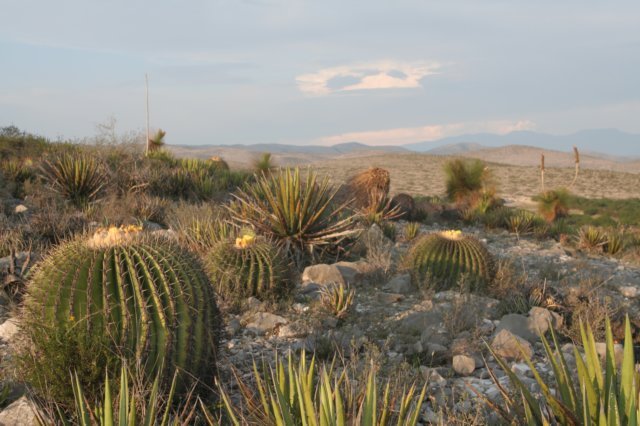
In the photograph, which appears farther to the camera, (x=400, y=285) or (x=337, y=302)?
(x=400, y=285)

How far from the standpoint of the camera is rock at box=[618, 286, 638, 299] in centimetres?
820

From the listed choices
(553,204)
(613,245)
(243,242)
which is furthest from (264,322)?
(553,204)

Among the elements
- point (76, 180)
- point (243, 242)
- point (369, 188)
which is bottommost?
point (243, 242)

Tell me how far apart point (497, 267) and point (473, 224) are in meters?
8.65

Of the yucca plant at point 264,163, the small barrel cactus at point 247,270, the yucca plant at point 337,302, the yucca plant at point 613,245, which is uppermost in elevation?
the yucca plant at point 264,163

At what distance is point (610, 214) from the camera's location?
25609mm

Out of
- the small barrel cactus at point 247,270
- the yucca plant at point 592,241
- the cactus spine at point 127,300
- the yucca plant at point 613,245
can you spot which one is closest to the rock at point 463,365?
the cactus spine at point 127,300

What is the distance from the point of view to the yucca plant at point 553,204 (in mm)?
18938

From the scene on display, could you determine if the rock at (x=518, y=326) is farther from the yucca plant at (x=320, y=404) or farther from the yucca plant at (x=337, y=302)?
the yucca plant at (x=320, y=404)

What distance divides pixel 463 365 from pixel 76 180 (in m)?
9.82

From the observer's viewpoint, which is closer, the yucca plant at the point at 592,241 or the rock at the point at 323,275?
the rock at the point at 323,275

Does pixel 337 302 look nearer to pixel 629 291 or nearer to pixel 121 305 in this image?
pixel 121 305

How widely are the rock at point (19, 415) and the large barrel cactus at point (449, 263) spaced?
484 centimetres

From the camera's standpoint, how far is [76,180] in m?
12.0
